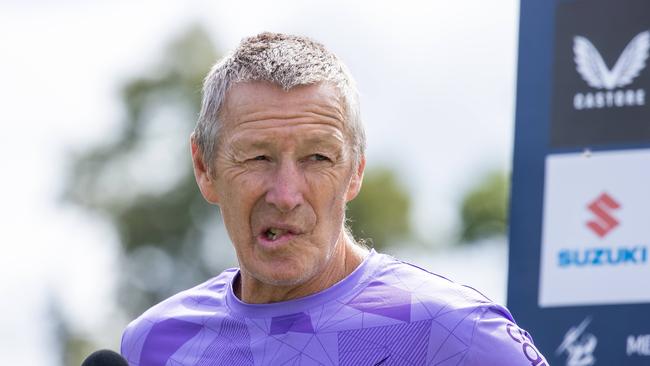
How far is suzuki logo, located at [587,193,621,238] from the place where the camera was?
5766 mm

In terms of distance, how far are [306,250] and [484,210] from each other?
31.6 metres

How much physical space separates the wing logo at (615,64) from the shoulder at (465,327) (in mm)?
1027

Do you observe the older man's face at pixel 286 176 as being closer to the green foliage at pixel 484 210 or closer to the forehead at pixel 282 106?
the forehead at pixel 282 106

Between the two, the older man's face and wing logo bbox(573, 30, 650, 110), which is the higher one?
wing logo bbox(573, 30, 650, 110)

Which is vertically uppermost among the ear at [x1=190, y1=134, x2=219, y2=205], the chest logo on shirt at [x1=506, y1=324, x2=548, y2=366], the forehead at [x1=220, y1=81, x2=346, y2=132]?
the forehead at [x1=220, y1=81, x2=346, y2=132]

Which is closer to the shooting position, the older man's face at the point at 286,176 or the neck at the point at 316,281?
the older man's face at the point at 286,176

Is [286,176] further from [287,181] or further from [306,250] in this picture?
[306,250]

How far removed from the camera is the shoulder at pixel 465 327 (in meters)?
5.02

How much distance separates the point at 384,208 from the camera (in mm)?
38531

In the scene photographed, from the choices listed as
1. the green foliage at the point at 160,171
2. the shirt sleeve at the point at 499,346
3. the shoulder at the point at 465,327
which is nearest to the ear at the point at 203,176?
the shoulder at the point at 465,327

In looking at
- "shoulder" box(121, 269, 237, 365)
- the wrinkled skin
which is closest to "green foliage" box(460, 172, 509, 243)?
"shoulder" box(121, 269, 237, 365)

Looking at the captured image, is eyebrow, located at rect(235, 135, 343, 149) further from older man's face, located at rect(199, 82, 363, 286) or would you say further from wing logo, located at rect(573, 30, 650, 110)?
wing logo, located at rect(573, 30, 650, 110)

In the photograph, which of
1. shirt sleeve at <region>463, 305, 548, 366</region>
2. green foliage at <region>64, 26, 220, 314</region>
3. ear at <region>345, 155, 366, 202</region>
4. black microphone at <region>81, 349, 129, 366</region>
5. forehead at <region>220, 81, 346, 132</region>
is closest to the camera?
black microphone at <region>81, 349, 129, 366</region>

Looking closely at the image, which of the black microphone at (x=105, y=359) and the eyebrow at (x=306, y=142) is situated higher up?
the eyebrow at (x=306, y=142)
